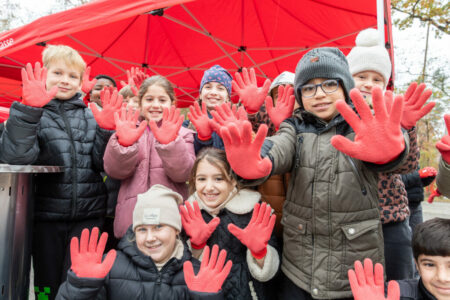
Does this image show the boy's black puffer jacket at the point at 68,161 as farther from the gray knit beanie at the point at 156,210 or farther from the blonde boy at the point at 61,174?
the gray knit beanie at the point at 156,210

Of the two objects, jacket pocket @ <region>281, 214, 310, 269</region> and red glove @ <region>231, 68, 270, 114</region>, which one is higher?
red glove @ <region>231, 68, 270, 114</region>

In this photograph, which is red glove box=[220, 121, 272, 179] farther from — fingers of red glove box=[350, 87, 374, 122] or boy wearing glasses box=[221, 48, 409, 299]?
fingers of red glove box=[350, 87, 374, 122]

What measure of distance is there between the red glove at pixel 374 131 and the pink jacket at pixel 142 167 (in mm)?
1013

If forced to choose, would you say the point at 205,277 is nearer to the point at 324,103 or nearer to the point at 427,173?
the point at 324,103

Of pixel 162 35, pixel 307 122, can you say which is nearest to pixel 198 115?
pixel 307 122

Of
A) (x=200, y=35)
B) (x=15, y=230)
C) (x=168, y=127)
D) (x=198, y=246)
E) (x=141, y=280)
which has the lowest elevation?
(x=141, y=280)

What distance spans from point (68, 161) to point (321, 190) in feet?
4.75

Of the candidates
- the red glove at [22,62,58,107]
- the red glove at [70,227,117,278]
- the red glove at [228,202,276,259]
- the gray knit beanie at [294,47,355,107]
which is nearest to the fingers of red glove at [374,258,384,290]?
the red glove at [228,202,276,259]

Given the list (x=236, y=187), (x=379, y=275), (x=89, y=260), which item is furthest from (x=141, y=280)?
(x=379, y=275)

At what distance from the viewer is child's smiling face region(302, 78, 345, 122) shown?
4.39 ft

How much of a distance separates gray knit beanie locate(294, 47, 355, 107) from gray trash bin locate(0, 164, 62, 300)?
1356mm

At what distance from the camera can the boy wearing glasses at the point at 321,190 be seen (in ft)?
4.05

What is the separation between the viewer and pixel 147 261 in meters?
1.47

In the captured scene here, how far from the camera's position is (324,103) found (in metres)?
1.34
